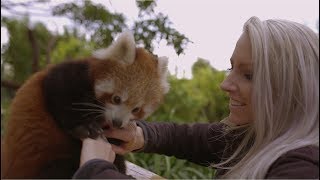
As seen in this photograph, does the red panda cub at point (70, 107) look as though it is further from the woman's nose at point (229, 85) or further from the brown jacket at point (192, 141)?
the brown jacket at point (192, 141)

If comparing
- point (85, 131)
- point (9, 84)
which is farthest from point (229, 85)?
point (9, 84)

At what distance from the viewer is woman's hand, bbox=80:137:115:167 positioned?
3.70ft

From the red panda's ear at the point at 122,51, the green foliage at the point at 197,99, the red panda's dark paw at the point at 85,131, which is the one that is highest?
the red panda's ear at the point at 122,51

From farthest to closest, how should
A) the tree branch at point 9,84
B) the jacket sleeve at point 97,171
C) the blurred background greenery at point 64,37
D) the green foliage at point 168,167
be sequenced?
1. the green foliage at point 168,167
2. the tree branch at point 9,84
3. the blurred background greenery at point 64,37
4. the jacket sleeve at point 97,171

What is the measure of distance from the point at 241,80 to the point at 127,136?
435mm

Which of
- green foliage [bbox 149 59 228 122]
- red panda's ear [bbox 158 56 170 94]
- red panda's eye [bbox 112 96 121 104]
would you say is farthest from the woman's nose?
green foliage [bbox 149 59 228 122]

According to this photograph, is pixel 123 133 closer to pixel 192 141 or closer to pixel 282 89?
pixel 192 141

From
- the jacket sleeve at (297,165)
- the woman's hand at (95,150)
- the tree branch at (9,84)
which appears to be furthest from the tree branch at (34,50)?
the jacket sleeve at (297,165)

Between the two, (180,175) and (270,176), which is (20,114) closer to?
(270,176)

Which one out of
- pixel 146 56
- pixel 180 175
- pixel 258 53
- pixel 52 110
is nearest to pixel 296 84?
pixel 258 53

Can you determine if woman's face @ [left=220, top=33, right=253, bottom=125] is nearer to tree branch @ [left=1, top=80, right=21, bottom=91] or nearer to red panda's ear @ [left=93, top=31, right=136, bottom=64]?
red panda's ear @ [left=93, top=31, right=136, bottom=64]

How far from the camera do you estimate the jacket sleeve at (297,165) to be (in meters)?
1.03

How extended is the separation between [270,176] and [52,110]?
2.07ft

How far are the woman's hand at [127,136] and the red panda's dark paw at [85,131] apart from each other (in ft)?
0.34
